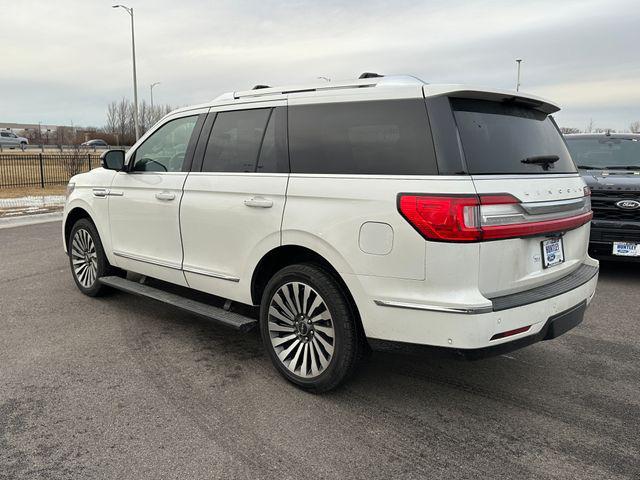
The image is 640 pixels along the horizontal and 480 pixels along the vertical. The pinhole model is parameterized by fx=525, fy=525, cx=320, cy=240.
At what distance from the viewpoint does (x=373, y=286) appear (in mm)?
2959

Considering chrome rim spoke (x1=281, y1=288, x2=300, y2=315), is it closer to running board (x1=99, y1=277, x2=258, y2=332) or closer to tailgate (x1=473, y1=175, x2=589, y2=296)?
running board (x1=99, y1=277, x2=258, y2=332)

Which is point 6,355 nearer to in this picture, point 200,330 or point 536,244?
point 200,330

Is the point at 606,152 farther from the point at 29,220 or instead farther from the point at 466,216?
the point at 29,220

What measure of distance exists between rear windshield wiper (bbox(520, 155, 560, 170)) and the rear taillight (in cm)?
48

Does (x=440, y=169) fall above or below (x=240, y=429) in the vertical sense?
above

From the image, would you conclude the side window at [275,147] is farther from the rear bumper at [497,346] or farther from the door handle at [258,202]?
the rear bumper at [497,346]

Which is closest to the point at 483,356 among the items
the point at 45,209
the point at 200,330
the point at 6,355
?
the point at 200,330

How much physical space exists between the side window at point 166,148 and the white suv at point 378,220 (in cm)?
8

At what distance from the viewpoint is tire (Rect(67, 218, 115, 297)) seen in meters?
5.23

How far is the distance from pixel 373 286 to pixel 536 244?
97 cm

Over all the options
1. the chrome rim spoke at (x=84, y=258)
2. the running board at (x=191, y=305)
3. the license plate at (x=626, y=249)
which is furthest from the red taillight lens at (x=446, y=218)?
the license plate at (x=626, y=249)

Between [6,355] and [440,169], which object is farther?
[6,355]

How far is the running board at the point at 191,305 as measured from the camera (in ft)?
12.2

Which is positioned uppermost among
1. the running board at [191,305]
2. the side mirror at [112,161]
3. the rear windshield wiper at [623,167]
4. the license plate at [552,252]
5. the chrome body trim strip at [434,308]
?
the side mirror at [112,161]
